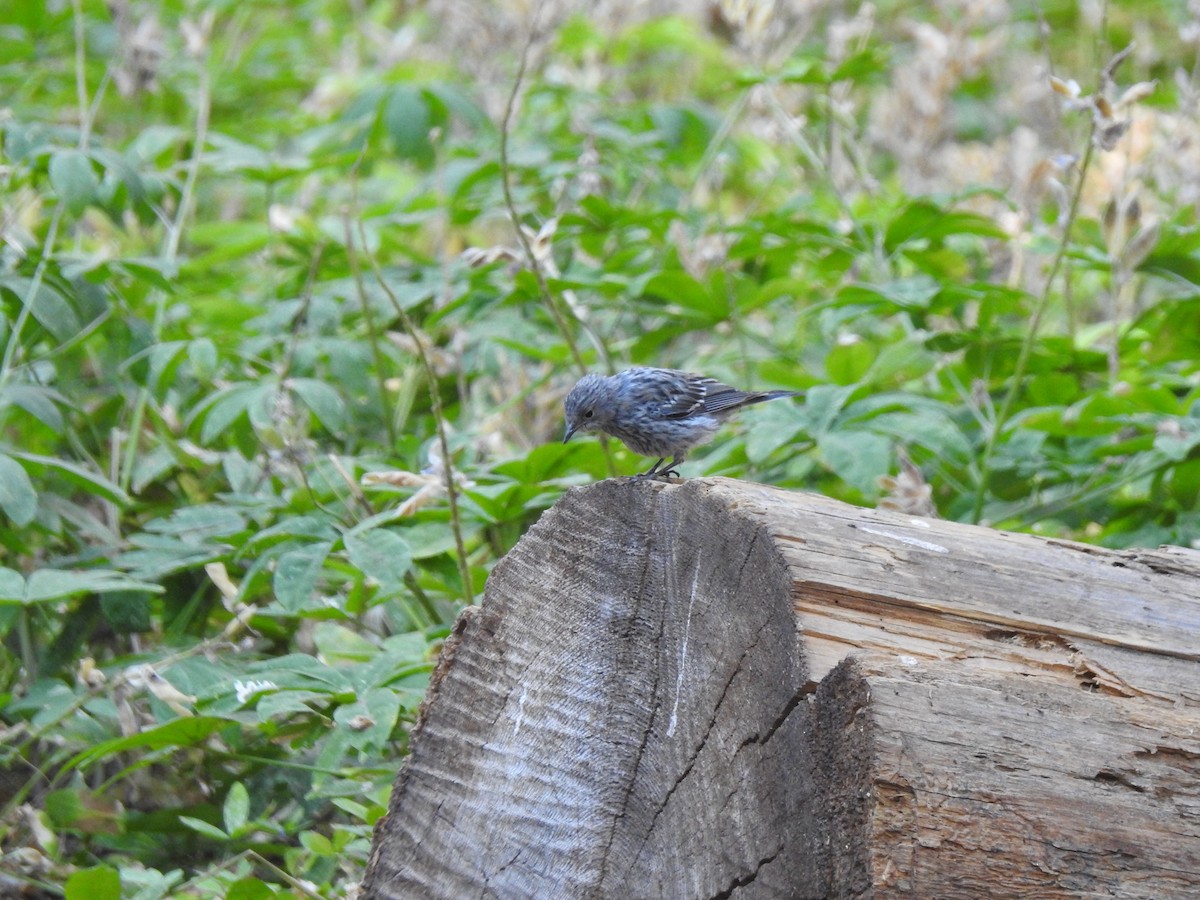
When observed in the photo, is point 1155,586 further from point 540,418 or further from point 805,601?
point 540,418

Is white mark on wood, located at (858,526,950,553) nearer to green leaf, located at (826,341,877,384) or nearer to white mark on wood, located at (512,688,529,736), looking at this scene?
white mark on wood, located at (512,688,529,736)

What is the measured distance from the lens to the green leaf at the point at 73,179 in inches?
122

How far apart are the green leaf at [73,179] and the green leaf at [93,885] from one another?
5.67 feet

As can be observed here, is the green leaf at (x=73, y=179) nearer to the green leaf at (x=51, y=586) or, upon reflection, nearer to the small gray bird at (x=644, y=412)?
the green leaf at (x=51, y=586)

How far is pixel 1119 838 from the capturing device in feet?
4.85

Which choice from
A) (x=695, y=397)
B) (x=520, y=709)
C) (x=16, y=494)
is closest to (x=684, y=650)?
(x=520, y=709)

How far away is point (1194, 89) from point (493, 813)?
141 inches

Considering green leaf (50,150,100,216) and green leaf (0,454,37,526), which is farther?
green leaf (50,150,100,216)

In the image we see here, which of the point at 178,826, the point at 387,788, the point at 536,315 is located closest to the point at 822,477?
the point at 536,315

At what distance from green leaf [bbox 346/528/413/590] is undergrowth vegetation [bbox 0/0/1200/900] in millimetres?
11

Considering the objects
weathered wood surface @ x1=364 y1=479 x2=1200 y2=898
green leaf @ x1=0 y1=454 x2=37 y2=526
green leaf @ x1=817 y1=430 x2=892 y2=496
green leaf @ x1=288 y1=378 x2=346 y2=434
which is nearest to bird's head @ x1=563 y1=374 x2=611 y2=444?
green leaf @ x1=817 y1=430 x2=892 y2=496

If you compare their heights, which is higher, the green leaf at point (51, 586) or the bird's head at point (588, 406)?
the bird's head at point (588, 406)

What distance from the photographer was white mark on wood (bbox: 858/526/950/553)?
5.92 ft

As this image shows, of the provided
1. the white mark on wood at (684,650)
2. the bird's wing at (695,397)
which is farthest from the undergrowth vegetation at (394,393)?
the white mark on wood at (684,650)
